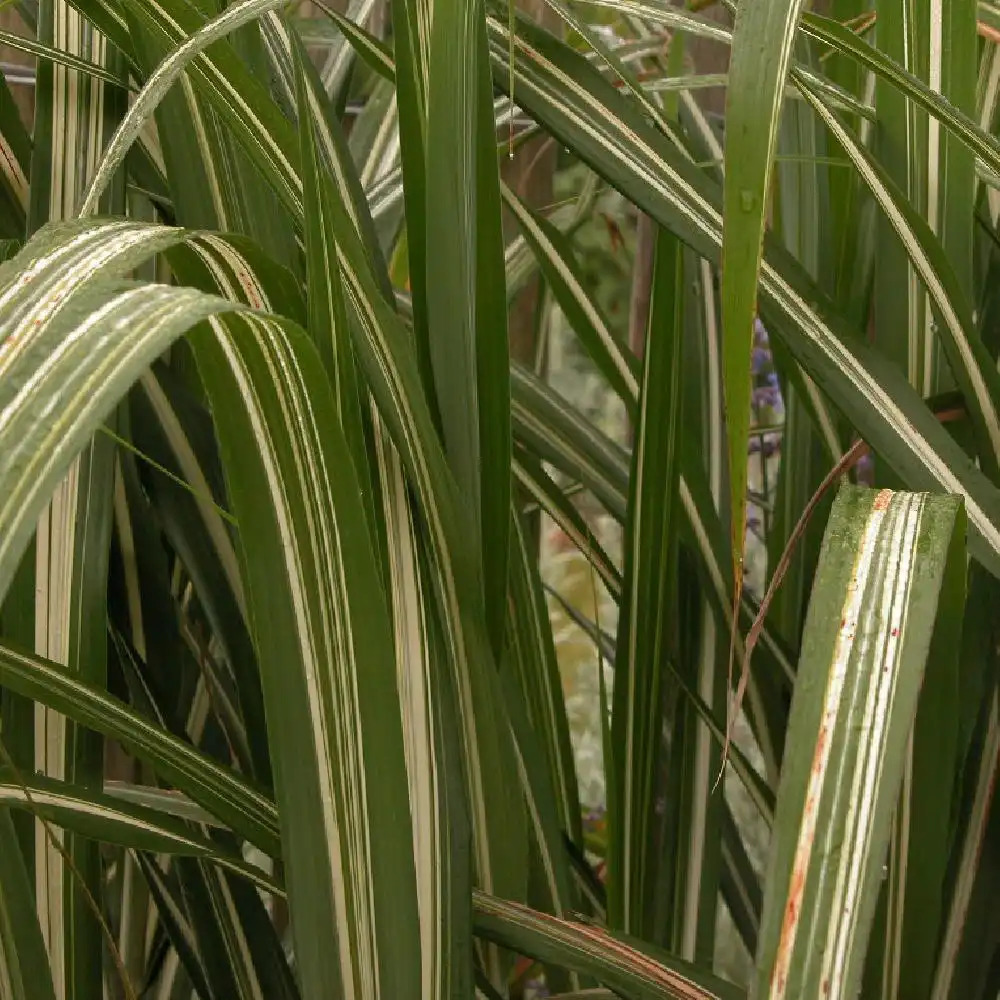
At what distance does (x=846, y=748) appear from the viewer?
28 centimetres

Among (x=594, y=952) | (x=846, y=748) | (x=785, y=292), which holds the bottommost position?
(x=594, y=952)

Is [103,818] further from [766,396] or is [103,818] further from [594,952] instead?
[766,396]

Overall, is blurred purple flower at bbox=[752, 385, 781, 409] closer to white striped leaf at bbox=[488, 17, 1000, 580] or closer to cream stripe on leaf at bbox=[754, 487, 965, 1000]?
white striped leaf at bbox=[488, 17, 1000, 580]

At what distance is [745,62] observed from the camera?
0.95ft

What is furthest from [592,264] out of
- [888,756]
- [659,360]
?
[888,756]

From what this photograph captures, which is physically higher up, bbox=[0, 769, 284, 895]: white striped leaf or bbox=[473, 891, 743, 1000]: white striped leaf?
bbox=[0, 769, 284, 895]: white striped leaf

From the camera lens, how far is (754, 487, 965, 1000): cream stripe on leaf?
26 cm

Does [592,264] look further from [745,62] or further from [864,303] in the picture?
[745,62]

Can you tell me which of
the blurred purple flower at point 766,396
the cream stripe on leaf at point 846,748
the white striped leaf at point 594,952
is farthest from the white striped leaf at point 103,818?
the blurred purple flower at point 766,396

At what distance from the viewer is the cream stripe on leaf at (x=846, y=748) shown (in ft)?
0.84

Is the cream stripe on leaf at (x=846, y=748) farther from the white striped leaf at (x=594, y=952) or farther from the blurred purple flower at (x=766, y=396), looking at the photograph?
the blurred purple flower at (x=766, y=396)

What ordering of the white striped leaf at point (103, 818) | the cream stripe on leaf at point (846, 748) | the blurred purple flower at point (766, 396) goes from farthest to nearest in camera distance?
1. the blurred purple flower at point (766, 396)
2. the white striped leaf at point (103, 818)
3. the cream stripe on leaf at point (846, 748)

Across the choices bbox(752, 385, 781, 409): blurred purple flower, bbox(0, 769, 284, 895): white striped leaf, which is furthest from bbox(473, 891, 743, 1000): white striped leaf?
bbox(752, 385, 781, 409): blurred purple flower

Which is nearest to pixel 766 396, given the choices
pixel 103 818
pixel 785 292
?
pixel 785 292
